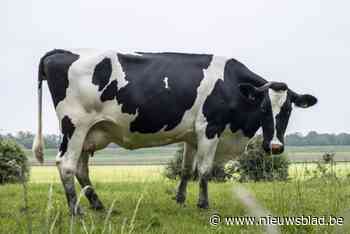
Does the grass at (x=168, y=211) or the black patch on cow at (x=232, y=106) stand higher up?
the black patch on cow at (x=232, y=106)

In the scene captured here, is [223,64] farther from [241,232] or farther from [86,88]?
[241,232]

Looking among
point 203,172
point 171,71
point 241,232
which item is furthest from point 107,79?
point 241,232

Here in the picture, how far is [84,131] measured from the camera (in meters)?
8.17

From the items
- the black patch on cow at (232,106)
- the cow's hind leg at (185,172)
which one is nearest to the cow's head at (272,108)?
the black patch on cow at (232,106)

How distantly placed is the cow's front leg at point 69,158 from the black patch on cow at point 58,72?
1.91 feet

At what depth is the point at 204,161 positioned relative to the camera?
915 centimetres

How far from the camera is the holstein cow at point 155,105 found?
26.9 feet

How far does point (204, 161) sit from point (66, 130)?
2.37m

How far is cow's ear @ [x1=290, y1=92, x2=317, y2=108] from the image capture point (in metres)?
9.75

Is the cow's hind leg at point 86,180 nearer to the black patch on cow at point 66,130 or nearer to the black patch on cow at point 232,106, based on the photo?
the black patch on cow at point 66,130

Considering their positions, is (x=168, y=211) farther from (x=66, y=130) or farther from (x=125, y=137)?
(x=66, y=130)

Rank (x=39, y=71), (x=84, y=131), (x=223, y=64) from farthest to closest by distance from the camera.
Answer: (x=223, y=64) → (x=39, y=71) → (x=84, y=131)

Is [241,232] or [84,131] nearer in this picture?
[241,232]

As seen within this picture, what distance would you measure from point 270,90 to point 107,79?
2731mm
